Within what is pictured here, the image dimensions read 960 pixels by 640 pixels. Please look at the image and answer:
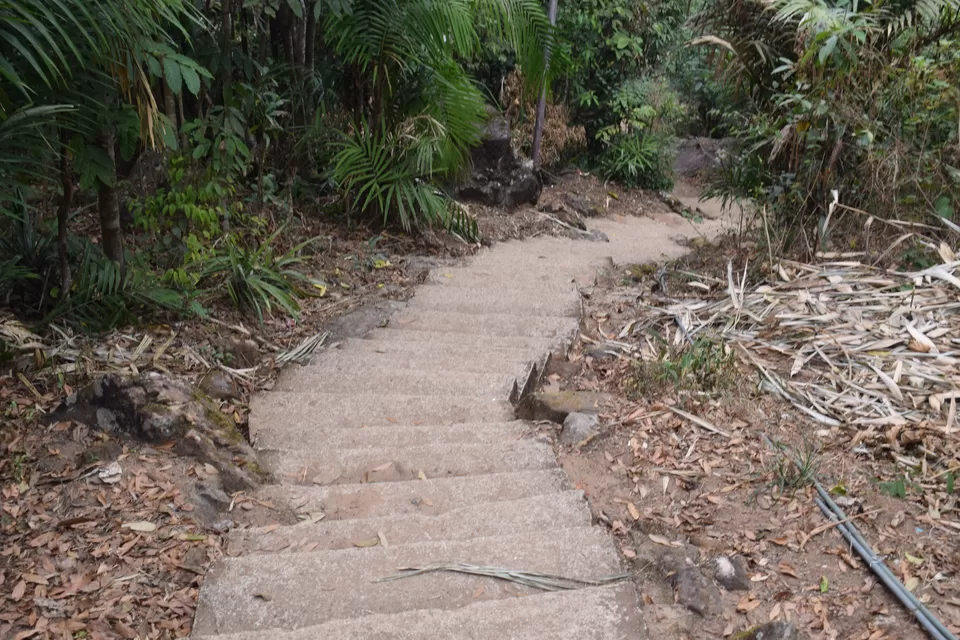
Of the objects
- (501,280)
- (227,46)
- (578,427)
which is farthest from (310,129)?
(578,427)

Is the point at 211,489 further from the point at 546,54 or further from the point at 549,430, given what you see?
the point at 546,54

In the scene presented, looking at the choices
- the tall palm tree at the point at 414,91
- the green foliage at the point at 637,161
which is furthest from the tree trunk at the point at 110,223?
the green foliage at the point at 637,161

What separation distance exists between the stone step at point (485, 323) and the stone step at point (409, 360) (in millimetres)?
330

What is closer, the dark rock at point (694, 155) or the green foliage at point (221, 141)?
the green foliage at point (221, 141)

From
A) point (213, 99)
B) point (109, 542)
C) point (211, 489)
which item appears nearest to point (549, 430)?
point (211, 489)

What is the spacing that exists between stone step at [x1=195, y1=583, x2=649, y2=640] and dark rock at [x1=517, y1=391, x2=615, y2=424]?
3.97 ft

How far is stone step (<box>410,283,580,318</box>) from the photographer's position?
4.48 metres

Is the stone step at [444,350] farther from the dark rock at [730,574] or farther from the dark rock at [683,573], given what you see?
the dark rock at [730,574]

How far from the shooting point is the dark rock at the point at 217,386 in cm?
303

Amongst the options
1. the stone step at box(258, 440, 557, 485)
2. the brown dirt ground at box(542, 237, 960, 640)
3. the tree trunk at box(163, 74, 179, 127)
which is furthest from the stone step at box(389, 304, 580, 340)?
the tree trunk at box(163, 74, 179, 127)

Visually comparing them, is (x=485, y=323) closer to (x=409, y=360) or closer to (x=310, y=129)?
(x=409, y=360)

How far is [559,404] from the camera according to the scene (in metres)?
3.04

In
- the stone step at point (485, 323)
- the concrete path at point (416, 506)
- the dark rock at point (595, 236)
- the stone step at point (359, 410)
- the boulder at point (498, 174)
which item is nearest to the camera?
the concrete path at point (416, 506)

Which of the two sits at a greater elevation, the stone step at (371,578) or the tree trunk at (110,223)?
the tree trunk at (110,223)
